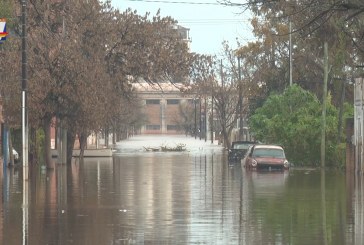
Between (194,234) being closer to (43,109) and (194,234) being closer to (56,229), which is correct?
(56,229)

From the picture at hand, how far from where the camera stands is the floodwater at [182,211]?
56.3 feet

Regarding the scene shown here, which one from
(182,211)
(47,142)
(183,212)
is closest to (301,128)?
(47,142)

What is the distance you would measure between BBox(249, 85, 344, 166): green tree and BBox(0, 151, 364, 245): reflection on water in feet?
51.6

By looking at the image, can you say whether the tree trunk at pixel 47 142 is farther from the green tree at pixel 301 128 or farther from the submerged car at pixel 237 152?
the submerged car at pixel 237 152

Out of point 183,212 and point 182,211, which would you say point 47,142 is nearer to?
point 182,211

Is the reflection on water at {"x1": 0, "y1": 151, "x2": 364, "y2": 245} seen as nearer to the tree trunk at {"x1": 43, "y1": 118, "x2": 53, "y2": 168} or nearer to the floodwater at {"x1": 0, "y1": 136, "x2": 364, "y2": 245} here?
the floodwater at {"x1": 0, "y1": 136, "x2": 364, "y2": 245}

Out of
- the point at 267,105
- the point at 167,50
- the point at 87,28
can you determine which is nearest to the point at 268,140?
the point at 267,105

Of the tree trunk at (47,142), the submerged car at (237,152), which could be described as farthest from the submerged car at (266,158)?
the submerged car at (237,152)

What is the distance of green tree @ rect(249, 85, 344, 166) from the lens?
53438 millimetres

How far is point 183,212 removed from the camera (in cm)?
2242

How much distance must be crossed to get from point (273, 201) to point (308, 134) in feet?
92.0

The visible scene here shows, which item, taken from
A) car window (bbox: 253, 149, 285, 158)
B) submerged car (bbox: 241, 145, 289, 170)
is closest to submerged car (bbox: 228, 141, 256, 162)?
submerged car (bbox: 241, 145, 289, 170)

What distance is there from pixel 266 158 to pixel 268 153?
60 cm

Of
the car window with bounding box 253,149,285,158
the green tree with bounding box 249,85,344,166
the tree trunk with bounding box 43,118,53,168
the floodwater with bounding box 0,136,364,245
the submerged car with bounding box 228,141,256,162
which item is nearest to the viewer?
the floodwater with bounding box 0,136,364,245
